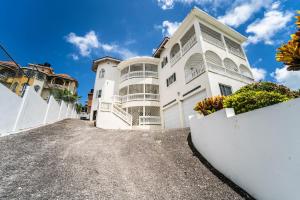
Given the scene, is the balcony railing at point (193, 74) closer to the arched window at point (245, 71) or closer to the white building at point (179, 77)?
the white building at point (179, 77)

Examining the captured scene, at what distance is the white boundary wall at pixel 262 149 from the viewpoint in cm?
298

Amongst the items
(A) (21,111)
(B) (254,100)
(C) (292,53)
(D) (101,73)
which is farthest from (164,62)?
(C) (292,53)

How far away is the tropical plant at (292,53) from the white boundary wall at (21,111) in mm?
10545

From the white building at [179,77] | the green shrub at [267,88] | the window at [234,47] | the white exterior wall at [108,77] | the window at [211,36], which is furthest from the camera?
the white exterior wall at [108,77]

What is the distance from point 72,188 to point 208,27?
56.8ft

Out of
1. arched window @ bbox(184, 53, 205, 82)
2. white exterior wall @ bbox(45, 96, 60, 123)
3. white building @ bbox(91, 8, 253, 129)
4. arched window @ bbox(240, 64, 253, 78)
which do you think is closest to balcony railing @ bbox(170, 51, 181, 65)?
white building @ bbox(91, 8, 253, 129)

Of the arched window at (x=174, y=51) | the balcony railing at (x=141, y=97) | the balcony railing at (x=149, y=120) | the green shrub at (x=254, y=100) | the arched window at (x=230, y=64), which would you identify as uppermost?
the arched window at (x=174, y=51)

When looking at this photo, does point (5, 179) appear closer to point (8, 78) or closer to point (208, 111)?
point (8, 78)

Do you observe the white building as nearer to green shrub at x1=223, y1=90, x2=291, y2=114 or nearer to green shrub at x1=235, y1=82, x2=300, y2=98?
green shrub at x1=235, y1=82, x2=300, y2=98

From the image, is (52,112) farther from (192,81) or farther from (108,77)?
(192,81)

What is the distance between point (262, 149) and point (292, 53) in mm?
2297

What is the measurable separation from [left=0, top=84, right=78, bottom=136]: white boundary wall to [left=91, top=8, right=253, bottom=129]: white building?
449 centimetres

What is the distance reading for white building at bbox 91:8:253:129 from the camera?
42.7 ft

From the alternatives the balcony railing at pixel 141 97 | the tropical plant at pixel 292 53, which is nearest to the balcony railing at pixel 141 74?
the balcony railing at pixel 141 97
